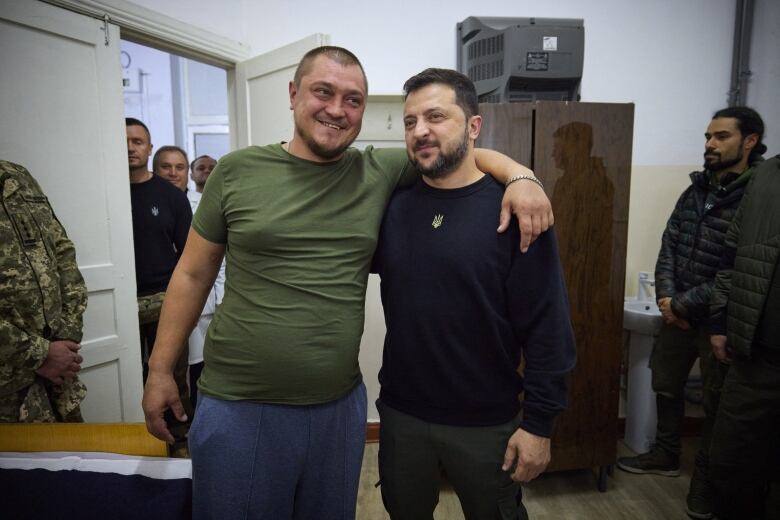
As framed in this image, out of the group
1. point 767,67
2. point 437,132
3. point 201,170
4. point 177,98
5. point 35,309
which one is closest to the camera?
point 437,132

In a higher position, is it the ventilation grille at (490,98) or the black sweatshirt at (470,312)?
the ventilation grille at (490,98)

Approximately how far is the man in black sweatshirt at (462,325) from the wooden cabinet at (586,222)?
86cm

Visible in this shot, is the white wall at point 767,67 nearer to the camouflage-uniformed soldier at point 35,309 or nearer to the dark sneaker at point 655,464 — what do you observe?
the dark sneaker at point 655,464

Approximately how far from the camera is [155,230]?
2.44m

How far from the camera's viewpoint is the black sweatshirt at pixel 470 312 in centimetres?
116

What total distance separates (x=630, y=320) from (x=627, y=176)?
33.1 inches

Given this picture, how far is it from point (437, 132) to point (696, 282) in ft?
5.52

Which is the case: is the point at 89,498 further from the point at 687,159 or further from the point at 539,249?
the point at 687,159

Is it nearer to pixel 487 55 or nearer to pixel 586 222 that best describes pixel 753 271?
pixel 586 222

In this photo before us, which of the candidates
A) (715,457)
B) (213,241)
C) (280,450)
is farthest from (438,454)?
(715,457)

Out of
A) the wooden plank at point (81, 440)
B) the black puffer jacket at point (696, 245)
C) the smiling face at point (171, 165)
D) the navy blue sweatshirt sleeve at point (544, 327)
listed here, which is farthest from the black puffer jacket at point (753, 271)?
the smiling face at point (171, 165)

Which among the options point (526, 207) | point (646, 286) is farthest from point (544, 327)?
point (646, 286)

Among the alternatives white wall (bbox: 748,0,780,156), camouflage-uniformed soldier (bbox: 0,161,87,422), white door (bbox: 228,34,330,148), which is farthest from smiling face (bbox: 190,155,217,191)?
white wall (bbox: 748,0,780,156)

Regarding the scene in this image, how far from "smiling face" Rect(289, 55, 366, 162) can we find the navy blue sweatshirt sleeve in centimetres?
54
